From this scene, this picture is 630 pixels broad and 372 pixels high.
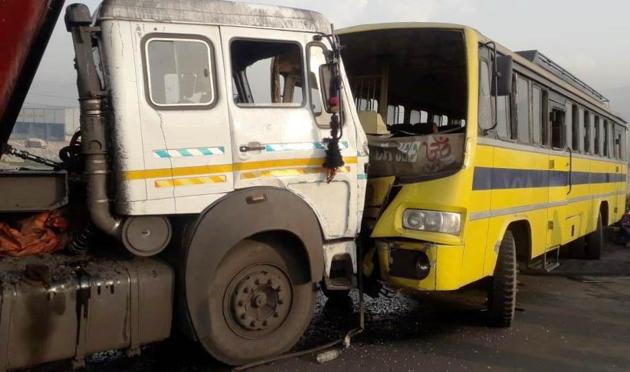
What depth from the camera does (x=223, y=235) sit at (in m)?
4.09

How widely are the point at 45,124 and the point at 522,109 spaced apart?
16.1 ft

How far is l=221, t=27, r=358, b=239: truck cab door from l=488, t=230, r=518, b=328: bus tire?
5.95 ft

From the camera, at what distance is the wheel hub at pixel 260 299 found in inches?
172

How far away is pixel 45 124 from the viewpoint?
4.78 m

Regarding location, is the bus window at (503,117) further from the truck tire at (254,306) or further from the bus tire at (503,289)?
the truck tire at (254,306)

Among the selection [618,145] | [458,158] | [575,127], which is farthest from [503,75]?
[618,145]

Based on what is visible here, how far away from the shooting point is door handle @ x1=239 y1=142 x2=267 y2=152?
4.23 metres

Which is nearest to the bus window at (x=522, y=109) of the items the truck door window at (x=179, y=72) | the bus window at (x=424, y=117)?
the bus window at (x=424, y=117)

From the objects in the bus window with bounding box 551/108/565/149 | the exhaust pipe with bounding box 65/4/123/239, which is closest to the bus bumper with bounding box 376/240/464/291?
the exhaust pipe with bounding box 65/4/123/239

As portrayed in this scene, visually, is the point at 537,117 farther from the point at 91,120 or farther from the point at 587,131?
the point at 91,120

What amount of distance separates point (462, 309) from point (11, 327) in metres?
4.72

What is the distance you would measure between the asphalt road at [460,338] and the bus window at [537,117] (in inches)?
79.8

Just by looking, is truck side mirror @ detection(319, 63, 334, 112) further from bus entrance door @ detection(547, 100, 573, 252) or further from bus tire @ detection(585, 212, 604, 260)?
bus tire @ detection(585, 212, 604, 260)

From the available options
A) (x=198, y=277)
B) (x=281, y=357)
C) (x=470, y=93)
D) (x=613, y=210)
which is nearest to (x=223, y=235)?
(x=198, y=277)
